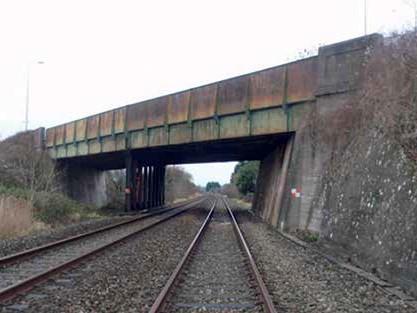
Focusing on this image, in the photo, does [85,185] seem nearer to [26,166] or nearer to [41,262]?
[26,166]

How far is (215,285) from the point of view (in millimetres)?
10258

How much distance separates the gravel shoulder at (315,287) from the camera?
839 cm

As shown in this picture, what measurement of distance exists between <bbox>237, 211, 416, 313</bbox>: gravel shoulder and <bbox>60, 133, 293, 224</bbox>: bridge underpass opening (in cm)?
994

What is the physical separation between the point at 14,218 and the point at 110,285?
38.4ft

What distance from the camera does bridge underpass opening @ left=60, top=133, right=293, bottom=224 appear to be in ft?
88.0

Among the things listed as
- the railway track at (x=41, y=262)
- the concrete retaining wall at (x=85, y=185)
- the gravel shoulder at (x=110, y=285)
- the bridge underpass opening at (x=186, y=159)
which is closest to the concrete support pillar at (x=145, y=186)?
the bridge underpass opening at (x=186, y=159)

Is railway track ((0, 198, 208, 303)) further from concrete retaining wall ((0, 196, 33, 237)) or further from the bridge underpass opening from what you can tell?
the bridge underpass opening

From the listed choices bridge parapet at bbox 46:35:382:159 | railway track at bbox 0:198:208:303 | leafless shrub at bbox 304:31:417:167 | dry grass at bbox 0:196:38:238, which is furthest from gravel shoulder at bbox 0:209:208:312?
bridge parapet at bbox 46:35:382:159

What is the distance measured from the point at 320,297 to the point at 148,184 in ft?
126

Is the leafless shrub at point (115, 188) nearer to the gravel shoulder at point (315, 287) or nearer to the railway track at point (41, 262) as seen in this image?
the railway track at point (41, 262)

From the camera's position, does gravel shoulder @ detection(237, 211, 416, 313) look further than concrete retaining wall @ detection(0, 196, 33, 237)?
No

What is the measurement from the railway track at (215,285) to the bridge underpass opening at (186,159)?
32.2 feet

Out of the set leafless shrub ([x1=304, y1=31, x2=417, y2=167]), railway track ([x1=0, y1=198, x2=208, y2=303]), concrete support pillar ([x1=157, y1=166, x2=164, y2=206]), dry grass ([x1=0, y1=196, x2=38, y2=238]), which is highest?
leafless shrub ([x1=304, y1=31, x2=417, y2=167])

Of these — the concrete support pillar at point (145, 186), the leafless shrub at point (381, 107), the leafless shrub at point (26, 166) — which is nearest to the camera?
the leafless shrub at point (381, 107)
